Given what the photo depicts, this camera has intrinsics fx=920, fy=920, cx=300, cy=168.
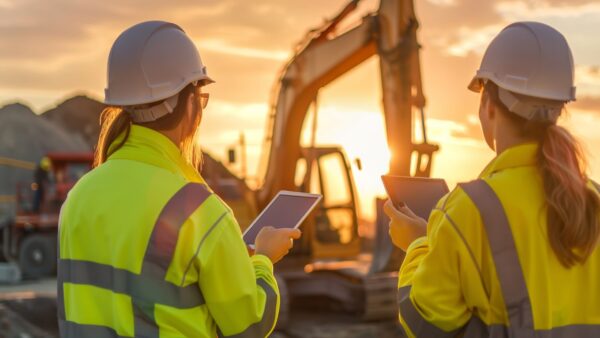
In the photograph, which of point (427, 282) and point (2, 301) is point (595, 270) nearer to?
point (427, 282)

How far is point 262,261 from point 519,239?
2.59 ft

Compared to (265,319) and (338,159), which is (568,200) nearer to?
(265,319)

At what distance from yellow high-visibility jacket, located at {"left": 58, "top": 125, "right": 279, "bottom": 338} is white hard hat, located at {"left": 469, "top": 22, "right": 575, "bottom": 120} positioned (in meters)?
0.91

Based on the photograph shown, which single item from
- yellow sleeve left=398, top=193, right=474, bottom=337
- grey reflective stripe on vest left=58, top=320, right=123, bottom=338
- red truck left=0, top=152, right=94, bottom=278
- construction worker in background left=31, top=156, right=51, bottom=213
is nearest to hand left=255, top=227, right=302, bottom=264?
yellow sleeve left=398, top=193, right=474, bottom=337

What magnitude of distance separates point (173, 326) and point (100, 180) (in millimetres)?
487

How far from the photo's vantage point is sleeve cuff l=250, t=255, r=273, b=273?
9.37 feet

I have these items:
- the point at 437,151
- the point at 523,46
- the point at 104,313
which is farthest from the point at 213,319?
the point at 437,151

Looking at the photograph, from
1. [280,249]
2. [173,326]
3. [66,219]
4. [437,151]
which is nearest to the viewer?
[173,326]

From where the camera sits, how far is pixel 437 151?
1031cm

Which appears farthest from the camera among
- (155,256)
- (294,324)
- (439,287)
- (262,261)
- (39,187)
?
(39,187)

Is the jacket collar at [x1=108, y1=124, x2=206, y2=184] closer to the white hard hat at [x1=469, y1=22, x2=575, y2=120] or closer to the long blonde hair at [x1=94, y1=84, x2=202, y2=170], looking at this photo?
the long blonde hair at [x1=94, y1=84, x2=202, y2=170]

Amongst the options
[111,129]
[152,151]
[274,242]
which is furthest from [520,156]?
[111,129]

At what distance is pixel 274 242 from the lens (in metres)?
2.96

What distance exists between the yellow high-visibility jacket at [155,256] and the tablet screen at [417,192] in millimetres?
602
